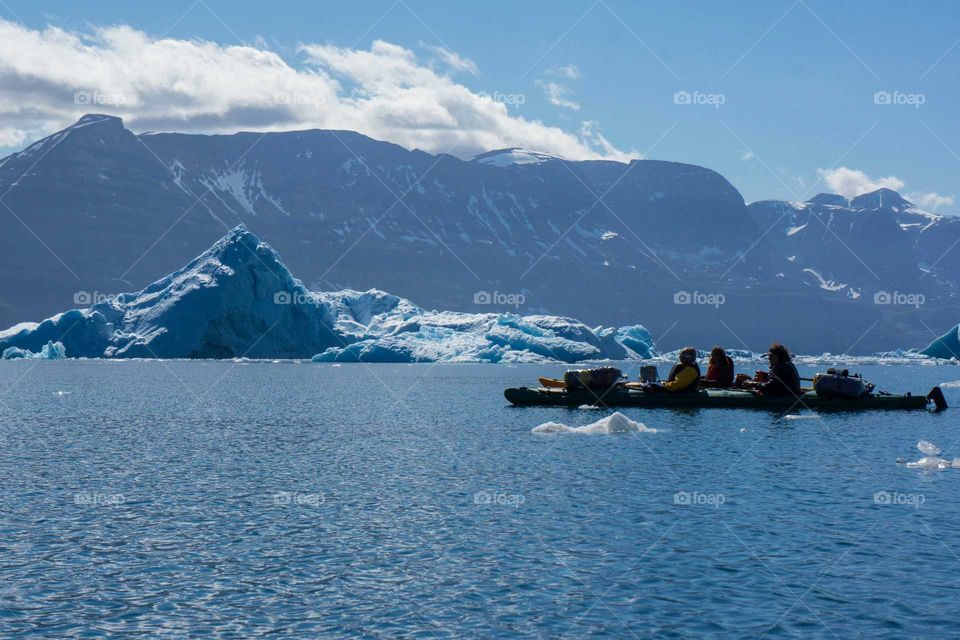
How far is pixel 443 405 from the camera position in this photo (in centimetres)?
8394

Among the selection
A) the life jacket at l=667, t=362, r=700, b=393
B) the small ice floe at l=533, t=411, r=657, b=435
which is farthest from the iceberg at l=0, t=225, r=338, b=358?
the small ice floe at l=533, t=411, r=657, b=435

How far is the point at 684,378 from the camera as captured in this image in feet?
259

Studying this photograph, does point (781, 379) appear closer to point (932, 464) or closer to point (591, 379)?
point (591, 379)

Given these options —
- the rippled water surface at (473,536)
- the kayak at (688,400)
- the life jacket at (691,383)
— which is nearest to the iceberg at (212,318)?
the kayak at (688,400)

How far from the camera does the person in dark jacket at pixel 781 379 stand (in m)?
78.8

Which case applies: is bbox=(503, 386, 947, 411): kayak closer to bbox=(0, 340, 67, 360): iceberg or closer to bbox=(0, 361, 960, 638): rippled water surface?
bbox=(0, 361, 960, 638): rippled water surface

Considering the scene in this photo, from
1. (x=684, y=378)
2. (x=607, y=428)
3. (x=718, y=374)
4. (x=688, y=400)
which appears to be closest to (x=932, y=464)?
(x=607, y=428)

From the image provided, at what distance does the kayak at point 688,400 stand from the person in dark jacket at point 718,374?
2680 millimetres

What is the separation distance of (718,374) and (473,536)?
206 ft

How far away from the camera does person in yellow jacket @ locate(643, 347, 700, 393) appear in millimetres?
78812

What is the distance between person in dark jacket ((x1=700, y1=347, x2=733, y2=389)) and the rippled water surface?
28605 millimetres

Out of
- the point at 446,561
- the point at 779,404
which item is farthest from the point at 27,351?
the point at 446,561

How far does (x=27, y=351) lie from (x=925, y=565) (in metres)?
183

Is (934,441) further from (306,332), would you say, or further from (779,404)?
(306,332)
